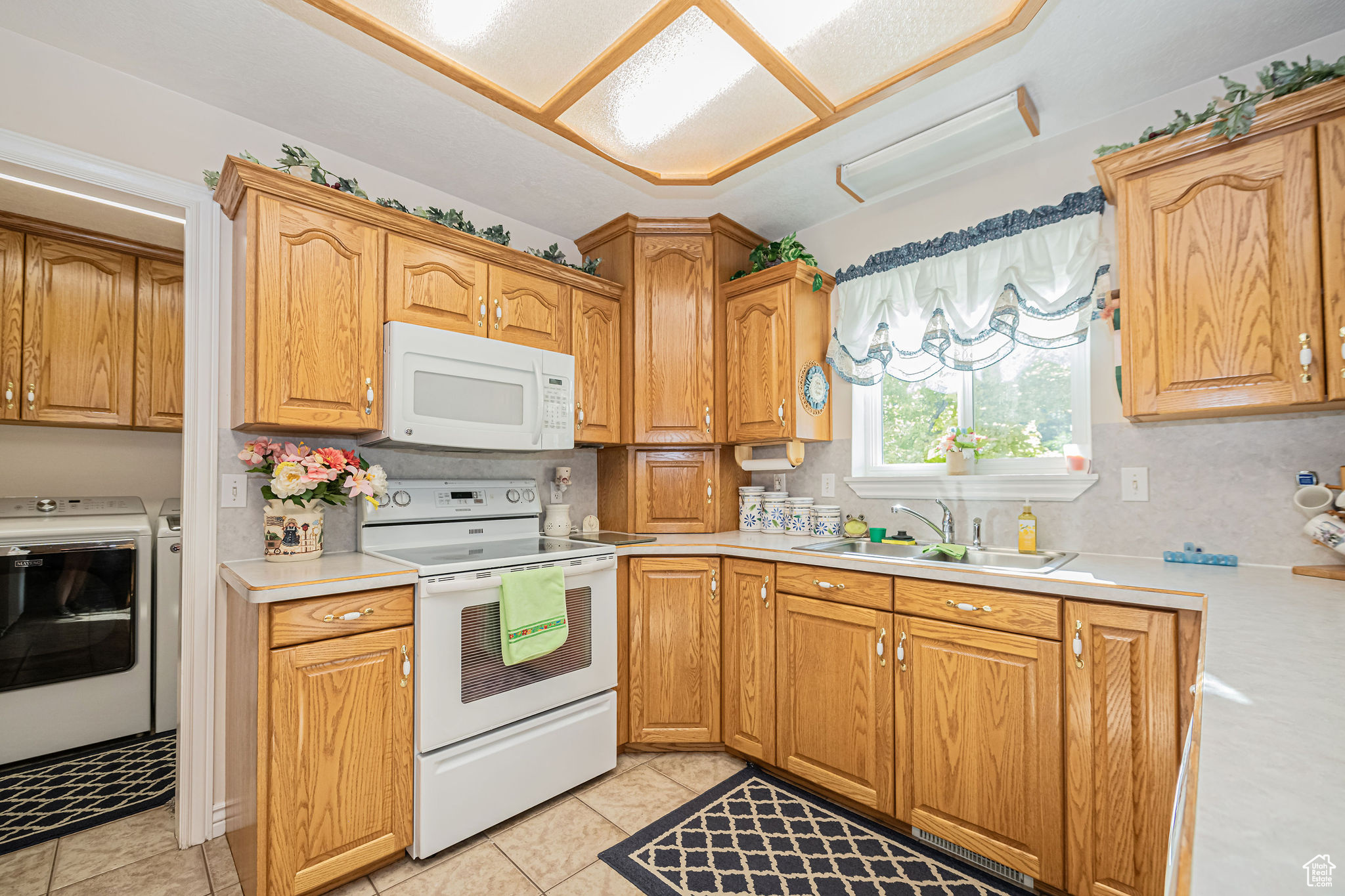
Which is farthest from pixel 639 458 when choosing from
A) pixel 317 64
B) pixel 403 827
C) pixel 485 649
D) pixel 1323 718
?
pixel 1323 718

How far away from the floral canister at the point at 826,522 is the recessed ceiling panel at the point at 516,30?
2.02 meters

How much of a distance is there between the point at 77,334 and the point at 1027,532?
162 inches

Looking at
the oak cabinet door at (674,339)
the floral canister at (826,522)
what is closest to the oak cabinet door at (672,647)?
the floral canister at (826,522)

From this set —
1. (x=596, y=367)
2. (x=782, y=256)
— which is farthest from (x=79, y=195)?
(x=782, y=256)

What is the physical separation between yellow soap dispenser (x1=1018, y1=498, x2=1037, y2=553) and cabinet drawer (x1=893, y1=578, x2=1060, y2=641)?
573 mm

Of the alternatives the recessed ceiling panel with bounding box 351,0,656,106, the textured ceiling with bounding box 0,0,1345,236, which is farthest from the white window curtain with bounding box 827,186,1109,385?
the recessed ceiling panel with bounding box 351,0,656,106

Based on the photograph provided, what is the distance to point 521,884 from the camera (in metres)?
1.69

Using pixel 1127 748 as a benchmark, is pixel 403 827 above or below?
below

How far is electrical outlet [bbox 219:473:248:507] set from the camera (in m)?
1.99

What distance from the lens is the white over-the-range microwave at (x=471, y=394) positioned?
2.06 m

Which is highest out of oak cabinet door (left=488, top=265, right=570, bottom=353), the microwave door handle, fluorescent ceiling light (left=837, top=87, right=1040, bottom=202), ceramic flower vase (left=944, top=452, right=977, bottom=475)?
fluorescent ceiling light (left=837, top=87, right=1040, bottom=202)

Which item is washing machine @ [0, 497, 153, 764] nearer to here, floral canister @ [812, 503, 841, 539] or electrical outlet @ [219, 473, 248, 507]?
electrical outlet @ [219, 473, 248, 507]

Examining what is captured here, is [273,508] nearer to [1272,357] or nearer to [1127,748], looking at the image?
[1127,748]

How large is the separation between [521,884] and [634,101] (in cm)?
254
